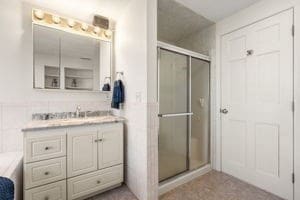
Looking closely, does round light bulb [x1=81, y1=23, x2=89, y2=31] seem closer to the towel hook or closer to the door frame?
the towel hook

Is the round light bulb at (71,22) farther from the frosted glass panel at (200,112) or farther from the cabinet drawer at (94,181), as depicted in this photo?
the cabinet drawer at (94,181)

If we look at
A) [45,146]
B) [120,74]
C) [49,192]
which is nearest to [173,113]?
[120,74]

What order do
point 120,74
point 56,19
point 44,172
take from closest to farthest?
point 44,172 < point 56,19 < point 120,74

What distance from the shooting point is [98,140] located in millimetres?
1719

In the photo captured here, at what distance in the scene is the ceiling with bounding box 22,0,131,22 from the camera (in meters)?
1.83

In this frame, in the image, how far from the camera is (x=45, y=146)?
144 cm

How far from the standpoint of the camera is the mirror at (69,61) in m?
1.86

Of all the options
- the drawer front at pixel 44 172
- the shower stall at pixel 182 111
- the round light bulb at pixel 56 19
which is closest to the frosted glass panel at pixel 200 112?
the shower stall at pixel 182 111

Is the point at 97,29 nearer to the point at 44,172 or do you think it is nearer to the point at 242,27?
the point at 44,172

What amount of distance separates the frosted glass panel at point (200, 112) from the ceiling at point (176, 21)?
0.63 metres

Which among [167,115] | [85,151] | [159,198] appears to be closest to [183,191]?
[159,198]

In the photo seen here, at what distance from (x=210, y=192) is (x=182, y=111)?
1040 mm

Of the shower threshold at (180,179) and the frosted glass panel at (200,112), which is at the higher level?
the frosted glass panel at (200,112)

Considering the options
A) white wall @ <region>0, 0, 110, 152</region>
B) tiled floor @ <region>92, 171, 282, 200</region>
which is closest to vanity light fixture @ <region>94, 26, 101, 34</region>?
white wall @ <region>0, 0, 110, 152</region>
